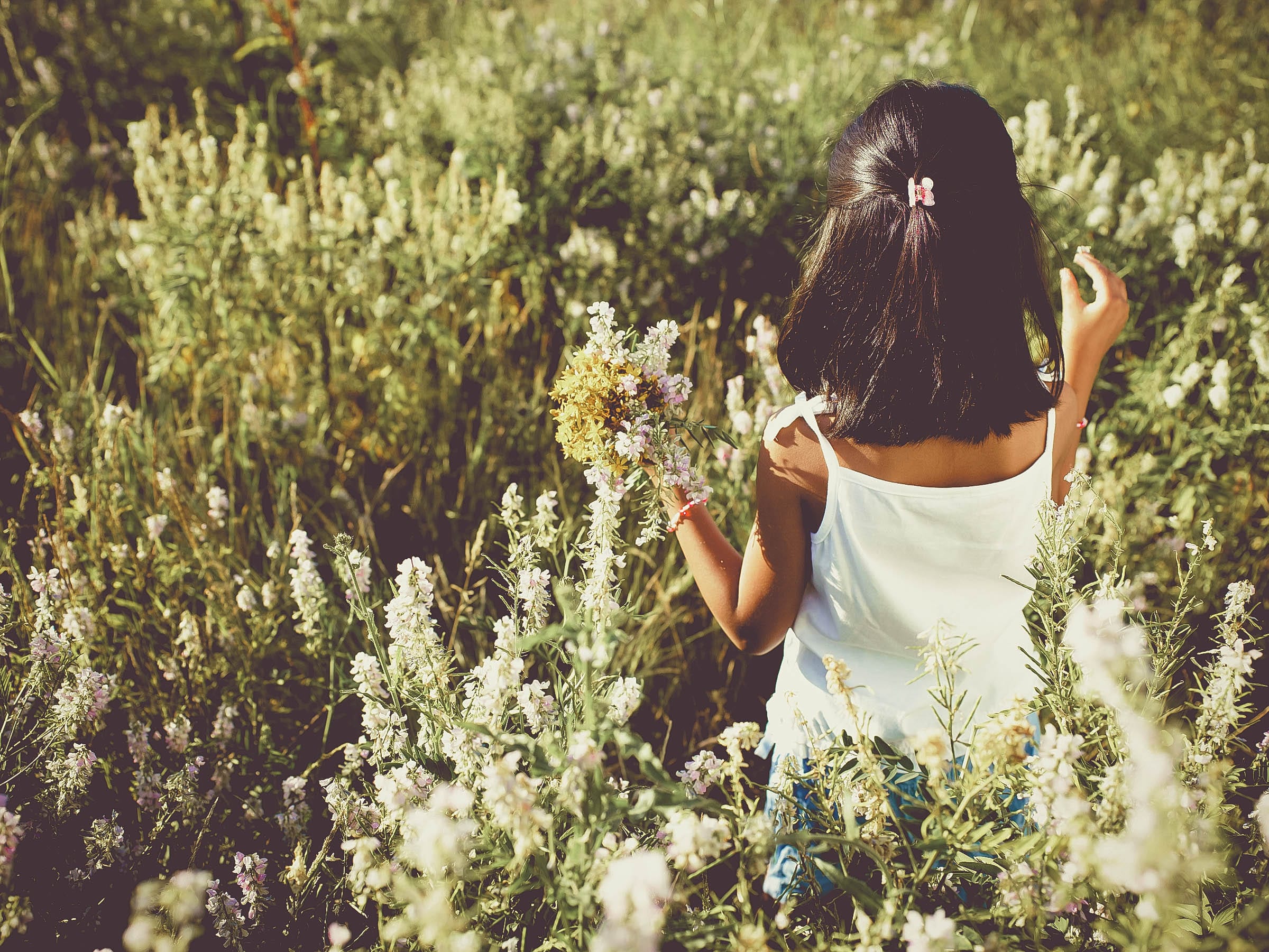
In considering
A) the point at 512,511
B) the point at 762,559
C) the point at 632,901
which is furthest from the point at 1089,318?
the point at 632,901

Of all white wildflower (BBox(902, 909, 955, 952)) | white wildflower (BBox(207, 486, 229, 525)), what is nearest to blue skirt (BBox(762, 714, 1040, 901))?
white wildflower (BBox(902, 909, 955, 952))

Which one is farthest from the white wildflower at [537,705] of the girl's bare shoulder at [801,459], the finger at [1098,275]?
the finger at [1098,275]

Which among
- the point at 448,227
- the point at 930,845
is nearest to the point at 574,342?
the point at 448,227

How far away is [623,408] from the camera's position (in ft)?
3.65

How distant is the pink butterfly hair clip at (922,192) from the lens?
4.00 feet

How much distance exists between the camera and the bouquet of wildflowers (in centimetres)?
111

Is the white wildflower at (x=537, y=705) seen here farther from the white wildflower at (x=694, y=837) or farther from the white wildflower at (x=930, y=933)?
the white wildflower at (x=930, y=933)

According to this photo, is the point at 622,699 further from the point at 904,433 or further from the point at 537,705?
the point at 904,433

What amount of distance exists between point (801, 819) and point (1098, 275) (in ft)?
3.83

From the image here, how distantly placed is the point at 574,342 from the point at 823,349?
1.55 meters

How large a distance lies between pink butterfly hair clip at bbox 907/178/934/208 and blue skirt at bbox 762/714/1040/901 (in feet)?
2.56

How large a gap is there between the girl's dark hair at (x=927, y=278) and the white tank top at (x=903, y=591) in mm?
96

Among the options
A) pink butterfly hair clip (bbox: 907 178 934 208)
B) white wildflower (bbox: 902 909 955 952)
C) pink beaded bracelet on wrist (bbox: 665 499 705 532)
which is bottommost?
white wildflower (bbox: 902 909 955 952)

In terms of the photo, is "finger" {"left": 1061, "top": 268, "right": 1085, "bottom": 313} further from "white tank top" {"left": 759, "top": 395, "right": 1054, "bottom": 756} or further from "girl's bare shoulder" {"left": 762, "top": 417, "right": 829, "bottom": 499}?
"girl's bare shoulder" {"left": 762, "top": 417, "right": 829, "bottom": 499}
